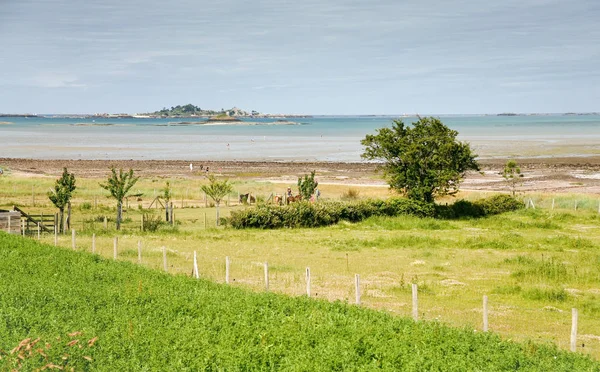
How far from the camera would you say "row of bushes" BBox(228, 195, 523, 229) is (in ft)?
162

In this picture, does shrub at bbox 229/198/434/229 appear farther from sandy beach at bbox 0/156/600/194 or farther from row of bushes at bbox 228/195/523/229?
sandy beach at bbox 0/156/600/194

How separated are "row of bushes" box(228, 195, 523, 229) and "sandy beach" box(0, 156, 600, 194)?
78.7 ft

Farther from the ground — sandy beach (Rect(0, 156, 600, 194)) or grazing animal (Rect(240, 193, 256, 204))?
sandy beach (Rect(0, 156, 600, 194))

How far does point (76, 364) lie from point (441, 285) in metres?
17.8

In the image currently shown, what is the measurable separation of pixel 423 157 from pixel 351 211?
8008 millimetres

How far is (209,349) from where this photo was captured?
16.7 metres

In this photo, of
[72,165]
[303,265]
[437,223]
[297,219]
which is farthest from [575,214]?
[72,165]

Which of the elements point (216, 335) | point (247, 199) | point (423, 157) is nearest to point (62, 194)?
point (247, 199)

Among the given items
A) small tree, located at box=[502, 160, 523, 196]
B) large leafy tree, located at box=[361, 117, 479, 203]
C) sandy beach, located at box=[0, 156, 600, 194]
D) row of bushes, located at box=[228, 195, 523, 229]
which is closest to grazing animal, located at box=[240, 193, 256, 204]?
large leafy tree, located at box=[361, 117, 479, 203]

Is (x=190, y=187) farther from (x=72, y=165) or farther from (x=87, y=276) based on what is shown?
(x=87, y=276)

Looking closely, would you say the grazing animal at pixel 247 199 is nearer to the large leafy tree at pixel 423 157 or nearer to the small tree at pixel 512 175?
the large leafy tree at pixel 423 157

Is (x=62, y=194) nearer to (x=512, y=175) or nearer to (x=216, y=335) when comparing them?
(x=216, y=335)

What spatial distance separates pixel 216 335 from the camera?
18.2 m

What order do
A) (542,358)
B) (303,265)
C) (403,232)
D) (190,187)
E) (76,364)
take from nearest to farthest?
(76,364) < (542,358) < (303,265) < (403,232) < (190,187)
